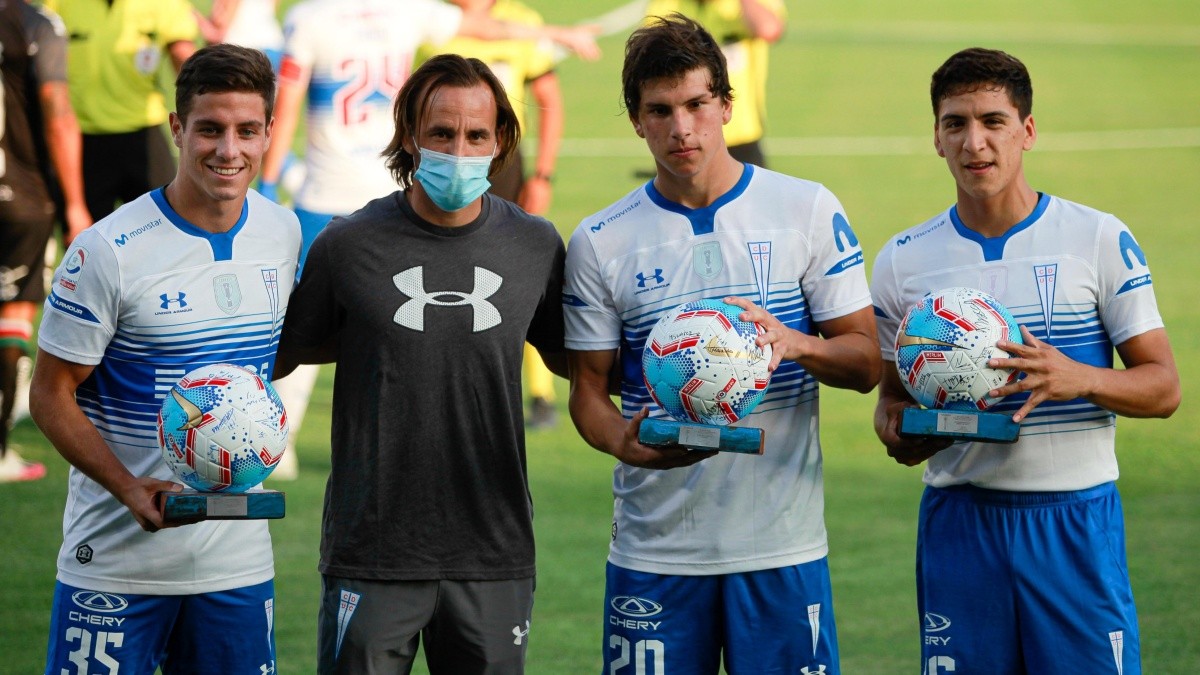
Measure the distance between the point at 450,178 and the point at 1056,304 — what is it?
192 centimetres

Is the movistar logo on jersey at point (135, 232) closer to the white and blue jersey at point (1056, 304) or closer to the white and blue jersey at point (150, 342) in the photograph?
the white and blue jersey at point (150, 342)

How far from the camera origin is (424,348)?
4.75 metres

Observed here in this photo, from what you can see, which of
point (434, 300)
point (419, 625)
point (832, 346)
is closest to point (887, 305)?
point (832, 346)

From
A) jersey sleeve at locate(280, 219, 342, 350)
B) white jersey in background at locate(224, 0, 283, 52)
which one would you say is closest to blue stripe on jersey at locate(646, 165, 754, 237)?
jersey sleeve at locate(280, 219, 342, 350)

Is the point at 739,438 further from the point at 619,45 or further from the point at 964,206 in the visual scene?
the point at 619,45

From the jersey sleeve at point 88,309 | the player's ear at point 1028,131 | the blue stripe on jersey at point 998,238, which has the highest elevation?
the player's ear at point 1028,131

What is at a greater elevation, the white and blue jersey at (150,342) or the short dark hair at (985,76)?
the short dark hair at (985,76)

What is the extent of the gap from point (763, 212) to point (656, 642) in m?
1.38

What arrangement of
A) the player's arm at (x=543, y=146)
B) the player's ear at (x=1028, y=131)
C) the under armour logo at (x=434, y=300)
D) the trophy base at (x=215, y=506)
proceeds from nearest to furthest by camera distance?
the trophy base at (x=215, y=506) → the under armour logo at (x=434, y=300) → the player's ear at (x=1028, y=131) → the player's arm at (x=543, y=146)

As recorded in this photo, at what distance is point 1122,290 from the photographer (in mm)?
4957

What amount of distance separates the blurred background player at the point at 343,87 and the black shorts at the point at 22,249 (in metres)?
1.58

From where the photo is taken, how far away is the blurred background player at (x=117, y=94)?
34.7ft

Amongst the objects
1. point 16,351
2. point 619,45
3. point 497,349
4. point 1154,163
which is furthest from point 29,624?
point 619,45

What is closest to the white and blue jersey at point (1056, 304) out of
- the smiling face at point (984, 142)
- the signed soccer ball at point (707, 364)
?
the smiling face at point (984, 142)
